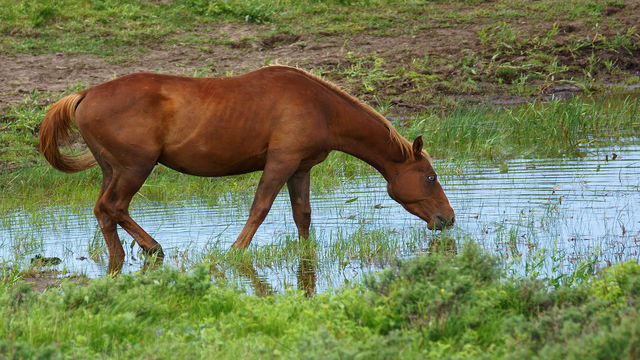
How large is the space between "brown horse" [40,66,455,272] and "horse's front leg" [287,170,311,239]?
191mm

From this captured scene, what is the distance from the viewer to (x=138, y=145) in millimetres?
6734

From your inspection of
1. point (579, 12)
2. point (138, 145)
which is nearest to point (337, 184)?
point (138, 145)

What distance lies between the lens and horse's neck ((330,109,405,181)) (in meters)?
7.24

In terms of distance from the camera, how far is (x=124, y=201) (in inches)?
274

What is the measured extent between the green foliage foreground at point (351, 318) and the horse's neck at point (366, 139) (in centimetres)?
236

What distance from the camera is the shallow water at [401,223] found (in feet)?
21.6

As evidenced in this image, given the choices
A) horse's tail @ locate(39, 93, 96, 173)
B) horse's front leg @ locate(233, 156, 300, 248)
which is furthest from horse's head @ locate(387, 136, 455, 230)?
horse's tail @ locate(39, 93, 96, 173)

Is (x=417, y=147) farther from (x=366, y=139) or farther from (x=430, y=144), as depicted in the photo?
(x=430, y=144)

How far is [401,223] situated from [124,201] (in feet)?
8.69

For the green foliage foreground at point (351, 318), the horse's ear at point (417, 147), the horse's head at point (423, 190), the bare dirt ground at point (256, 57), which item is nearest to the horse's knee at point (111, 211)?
the green foliage foreground at point (351, 318)

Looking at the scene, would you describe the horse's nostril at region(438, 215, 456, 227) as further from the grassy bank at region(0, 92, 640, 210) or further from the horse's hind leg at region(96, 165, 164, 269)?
the horse's hind leg at region(96, 165, 164, 269)

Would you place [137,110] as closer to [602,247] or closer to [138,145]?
[138,145]

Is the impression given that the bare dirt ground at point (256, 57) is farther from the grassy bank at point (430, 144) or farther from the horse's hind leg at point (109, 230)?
the horse's hind leg at point (109, 230)

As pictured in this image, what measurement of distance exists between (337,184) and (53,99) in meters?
4.54
